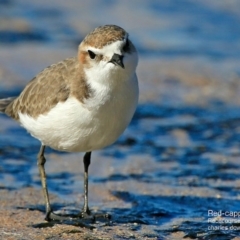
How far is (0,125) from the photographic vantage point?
10.1 metres

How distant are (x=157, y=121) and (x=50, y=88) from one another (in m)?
3.83

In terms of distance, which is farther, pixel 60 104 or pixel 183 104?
pixel 183 104

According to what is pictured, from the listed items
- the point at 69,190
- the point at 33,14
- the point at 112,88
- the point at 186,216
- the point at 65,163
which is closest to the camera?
the point at 112,88

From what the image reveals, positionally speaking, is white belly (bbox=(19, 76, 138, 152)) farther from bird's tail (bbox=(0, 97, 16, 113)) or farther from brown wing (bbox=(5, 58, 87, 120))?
bird's tail (bbox=(0, 97, 16, 113))

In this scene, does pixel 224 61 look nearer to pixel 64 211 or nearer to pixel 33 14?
pixel 33 14

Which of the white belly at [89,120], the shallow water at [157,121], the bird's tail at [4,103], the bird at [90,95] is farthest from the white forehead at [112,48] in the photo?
the bird's tail at [4,103]

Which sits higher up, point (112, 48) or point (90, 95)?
point (112, 48)

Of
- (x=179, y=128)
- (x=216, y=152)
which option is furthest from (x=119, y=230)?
(x=179, y=128)

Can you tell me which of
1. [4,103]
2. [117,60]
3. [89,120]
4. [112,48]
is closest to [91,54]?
[112,48]

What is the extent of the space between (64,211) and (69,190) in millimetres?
688

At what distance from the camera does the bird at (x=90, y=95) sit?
6340 mm

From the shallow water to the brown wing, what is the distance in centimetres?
107

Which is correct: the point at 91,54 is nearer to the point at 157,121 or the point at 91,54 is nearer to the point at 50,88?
the point at 50,88

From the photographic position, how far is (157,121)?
10.6m
